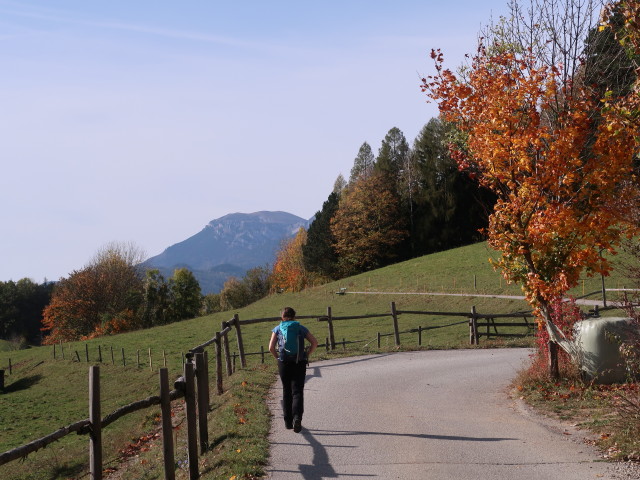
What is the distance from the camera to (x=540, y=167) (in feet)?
43.5

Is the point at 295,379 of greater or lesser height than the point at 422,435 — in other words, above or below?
above

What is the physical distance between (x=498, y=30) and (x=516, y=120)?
3986 millimetres

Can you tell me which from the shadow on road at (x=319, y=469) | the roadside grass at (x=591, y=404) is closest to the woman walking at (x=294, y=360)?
the shadow on road at (x=319, y=469)

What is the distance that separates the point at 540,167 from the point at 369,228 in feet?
213

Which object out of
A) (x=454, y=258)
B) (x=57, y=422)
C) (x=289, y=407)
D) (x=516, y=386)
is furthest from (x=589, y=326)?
(x=454, y=258)

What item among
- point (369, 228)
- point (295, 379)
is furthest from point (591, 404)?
point (369, 228)

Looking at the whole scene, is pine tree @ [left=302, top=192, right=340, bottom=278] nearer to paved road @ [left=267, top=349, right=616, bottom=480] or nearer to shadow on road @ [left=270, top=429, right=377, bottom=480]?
paved road @ [left=267, top=349, right=616, bottom=480]

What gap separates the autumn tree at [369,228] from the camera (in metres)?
76.8

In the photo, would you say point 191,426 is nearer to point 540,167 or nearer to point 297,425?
point 297,425

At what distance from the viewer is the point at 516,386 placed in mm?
14992

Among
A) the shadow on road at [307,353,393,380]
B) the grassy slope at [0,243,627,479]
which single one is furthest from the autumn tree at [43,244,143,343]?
the shadow on road at [307,353,393,380]

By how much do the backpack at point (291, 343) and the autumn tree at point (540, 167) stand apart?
17.2ft

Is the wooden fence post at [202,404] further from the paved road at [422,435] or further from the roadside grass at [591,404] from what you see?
the roadside grass at [591,404]

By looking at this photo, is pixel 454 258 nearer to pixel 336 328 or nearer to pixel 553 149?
pixel 336 328
